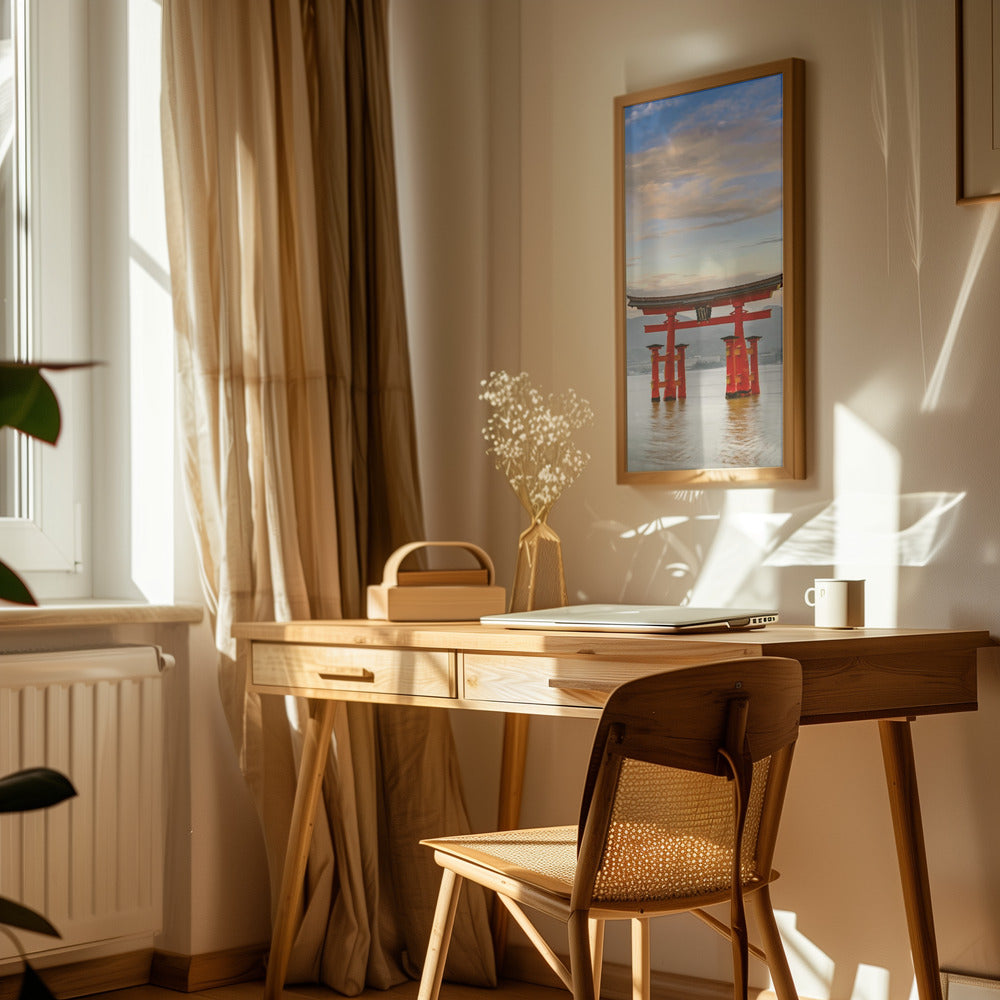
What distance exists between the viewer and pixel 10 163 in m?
2.55

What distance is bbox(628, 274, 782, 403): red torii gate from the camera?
2346mm

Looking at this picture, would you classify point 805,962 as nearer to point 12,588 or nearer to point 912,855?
point 912,855

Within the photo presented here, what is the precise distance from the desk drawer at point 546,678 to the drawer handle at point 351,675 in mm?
211

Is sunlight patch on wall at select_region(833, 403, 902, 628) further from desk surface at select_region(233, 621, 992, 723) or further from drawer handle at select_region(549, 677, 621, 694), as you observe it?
drawer handle at select_region(549, 677, 621, 694)

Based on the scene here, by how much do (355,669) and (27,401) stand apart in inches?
68.2

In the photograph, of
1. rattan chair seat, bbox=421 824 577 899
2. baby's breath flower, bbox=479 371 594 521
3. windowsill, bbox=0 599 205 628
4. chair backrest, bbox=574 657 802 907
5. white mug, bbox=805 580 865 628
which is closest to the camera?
chair backrest, bbox=574 657 802 907

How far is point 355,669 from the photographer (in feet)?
7.16

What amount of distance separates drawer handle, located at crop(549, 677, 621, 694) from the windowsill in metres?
0.93

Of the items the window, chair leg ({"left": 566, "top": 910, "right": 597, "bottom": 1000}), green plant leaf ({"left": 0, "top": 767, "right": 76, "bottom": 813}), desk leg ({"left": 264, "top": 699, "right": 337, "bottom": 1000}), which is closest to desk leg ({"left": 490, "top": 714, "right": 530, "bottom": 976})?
desk leg ({"left": 264, "top": 699, "right": 337, "bottom": 1000})

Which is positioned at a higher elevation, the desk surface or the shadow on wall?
the shadow on wall

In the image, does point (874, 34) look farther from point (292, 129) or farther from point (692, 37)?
point (292, 129)

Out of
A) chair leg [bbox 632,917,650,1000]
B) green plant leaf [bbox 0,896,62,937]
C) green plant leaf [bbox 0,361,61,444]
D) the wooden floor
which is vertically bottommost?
the wooden floor

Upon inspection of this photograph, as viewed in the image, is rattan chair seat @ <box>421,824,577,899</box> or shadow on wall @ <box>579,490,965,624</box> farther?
shadow on wall @ <box>579,490,965,624</box>

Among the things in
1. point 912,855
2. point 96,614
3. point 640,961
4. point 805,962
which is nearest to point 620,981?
point 805,962
